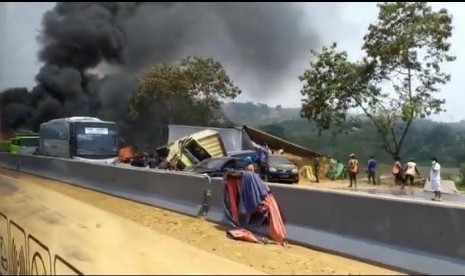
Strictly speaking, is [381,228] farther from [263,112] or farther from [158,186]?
[158,186]

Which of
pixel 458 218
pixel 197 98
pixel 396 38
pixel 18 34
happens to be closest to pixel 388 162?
pixel 396 38

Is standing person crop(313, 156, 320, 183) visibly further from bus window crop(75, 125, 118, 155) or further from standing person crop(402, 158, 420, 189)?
bus window crop(75, 125, 118, 155)

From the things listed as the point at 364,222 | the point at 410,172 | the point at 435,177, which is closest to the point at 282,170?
the point at 410,172

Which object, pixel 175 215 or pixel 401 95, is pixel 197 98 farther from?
pixel 175 215

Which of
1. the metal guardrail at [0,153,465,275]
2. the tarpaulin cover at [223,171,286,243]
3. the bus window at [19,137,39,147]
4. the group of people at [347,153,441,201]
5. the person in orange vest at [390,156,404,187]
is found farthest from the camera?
the person in orange vest at [390,156,404,187]

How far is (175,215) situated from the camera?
1059cm

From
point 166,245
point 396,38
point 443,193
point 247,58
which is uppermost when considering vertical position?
point 396,38

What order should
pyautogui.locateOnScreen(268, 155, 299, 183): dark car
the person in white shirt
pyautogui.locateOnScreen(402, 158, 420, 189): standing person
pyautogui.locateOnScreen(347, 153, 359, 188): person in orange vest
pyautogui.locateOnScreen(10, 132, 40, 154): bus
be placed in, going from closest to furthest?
pyautogui.locateOnScreen(10, 132, 40, 154): bus < the person in white shirt < pyautogui.locateOnScreen(347, 153, 359, 188): person in orange vest < pyautogui.locateOnScreen(402, 158, 420, 189): standing person < pyautogui.locateOnScreen(268, 155, 299, 183): dark car

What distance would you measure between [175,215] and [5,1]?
7.09 m

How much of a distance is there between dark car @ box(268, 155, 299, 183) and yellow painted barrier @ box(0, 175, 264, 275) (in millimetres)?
21256

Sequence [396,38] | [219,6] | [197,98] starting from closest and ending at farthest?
[219,6]
[197,98]
[396,38]

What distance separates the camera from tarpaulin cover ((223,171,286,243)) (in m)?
8.66

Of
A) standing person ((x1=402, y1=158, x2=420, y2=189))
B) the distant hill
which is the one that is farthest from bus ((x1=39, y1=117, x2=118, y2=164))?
standing person ((x1=402, y1=158, x2=420, y2=189))

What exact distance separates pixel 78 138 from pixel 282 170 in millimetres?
18834
